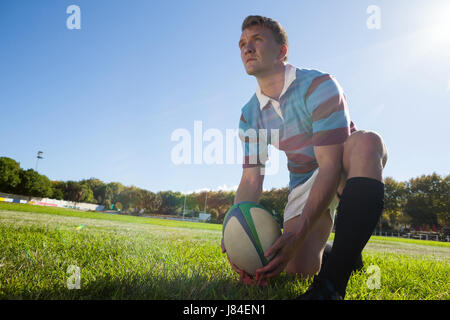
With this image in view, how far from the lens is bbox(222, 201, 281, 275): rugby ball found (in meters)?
2.07

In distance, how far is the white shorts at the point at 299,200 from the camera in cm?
259

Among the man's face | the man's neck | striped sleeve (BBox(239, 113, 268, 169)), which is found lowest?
striped sleeve (BBox(239, 113, 268, 169))

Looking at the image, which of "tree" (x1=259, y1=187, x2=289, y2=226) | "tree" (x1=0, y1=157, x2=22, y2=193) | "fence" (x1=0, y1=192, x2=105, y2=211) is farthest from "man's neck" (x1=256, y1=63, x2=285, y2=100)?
"tree" (x1=0, y1=157, x2=22, y2=193)

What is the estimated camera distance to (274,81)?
2.47 m

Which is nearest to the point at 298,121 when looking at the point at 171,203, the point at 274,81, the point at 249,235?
the point at 274,81

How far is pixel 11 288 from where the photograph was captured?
171cm

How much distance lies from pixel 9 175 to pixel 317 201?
6793cm

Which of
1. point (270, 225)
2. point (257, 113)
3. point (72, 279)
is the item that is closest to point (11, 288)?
point (72, 279)

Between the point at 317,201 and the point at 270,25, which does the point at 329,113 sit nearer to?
the point at 317,201

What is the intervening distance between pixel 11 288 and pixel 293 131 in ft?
7.74

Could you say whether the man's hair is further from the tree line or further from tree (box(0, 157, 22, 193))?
tree (box(0, 157, 22, 193))

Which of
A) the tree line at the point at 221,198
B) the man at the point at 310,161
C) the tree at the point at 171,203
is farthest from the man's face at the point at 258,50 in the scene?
the tree at the point at 171,203
